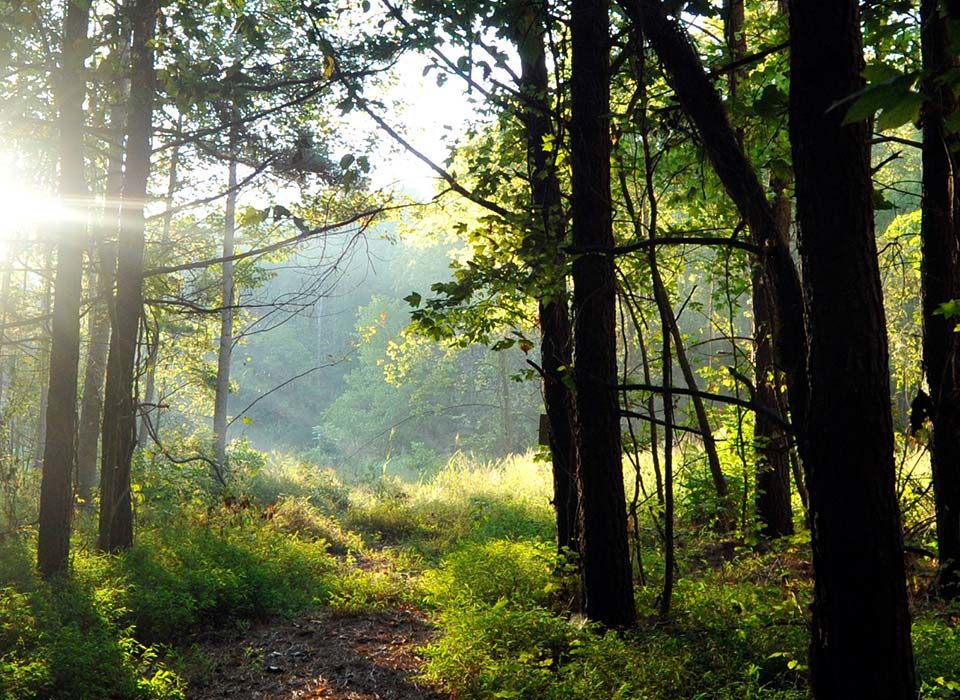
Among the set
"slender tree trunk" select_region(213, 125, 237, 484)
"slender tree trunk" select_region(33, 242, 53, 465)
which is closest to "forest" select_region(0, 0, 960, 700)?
"slender tree trunk" select_region(33, 242, 53, 465)

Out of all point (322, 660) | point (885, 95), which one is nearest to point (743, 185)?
point (885, 95)

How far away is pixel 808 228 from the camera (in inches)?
100

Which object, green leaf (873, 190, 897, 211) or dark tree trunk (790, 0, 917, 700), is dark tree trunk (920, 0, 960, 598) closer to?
green leaf (873, 190, 897, 211)

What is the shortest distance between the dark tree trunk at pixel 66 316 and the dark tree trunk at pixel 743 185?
248 inches

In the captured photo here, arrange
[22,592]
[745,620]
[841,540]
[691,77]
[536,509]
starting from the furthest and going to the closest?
[536,509] < [22,592] < [745,620] < [691,77] < [841,540]

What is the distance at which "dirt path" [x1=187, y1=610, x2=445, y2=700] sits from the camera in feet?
17.4

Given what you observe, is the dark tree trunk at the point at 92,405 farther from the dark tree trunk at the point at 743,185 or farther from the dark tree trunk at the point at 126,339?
the dark tree trunk at the point at 743,185

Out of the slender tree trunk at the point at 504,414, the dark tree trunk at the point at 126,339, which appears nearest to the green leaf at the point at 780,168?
the dark tree trunk at the point at 126,339

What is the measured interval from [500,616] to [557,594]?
1123mm

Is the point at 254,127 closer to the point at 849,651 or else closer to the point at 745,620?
the point at 745,620

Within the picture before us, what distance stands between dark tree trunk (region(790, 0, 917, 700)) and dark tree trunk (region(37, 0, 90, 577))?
716 cm

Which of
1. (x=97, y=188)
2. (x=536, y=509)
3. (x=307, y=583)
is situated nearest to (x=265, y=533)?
(x=307, y=583)

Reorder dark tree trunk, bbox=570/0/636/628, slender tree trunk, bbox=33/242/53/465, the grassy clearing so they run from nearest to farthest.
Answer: the grassy clearing → dark tree trunk, bbox=570/0/636/628 → slender tree trunk, bbox=33/242/53/465

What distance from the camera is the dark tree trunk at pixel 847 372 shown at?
2467 millimetres
